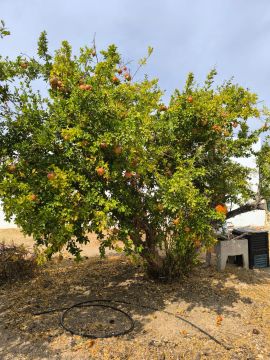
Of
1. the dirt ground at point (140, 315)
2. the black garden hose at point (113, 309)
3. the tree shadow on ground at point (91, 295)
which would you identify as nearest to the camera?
the dirt ground at point (140, 315)

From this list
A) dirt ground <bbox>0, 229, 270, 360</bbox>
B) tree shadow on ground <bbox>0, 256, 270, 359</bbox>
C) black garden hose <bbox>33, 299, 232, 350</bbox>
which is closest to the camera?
dirt ground <bbox>0, 229, 270, 360</bbox>

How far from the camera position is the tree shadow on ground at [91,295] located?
5.61 metres

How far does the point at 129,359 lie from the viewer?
4930mm

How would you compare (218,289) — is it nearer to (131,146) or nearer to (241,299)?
(241,299)

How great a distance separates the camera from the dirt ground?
516 cm

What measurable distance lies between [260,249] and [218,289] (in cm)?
263

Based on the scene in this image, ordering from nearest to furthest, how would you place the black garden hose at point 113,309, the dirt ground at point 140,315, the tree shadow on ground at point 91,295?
the dirt ground at point 140,315
the black garden hose at point 113,309
the tree shadow on ground at point 91,295

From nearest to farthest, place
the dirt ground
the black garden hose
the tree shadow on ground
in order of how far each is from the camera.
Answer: the dirt ground
the black garden hose
the tree shadow on ground

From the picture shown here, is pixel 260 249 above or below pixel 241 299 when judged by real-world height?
above

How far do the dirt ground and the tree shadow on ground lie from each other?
14 mm

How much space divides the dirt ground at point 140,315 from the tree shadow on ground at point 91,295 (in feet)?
0.05

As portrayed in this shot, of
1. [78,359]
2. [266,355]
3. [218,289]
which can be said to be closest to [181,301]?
[218,289]

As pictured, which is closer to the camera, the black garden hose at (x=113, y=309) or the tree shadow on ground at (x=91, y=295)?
the black garden hose at (x=113, y=309)

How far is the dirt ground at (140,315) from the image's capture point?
516 cm
